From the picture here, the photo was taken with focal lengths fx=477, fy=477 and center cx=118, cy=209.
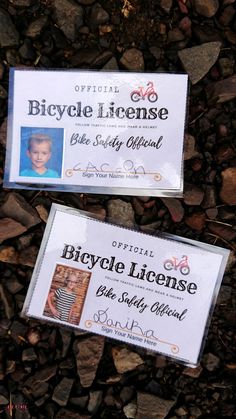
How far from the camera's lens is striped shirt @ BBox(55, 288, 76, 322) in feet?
4.14

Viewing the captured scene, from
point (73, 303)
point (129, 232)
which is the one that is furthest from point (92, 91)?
point (73, 303)

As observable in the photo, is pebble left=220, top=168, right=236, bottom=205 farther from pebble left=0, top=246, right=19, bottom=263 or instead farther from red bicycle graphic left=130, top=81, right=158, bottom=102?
pebble left=0, top=246, right=19, bottom=263

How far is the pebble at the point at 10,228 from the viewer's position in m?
1.23

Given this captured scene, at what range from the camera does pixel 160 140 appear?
48.5 inches

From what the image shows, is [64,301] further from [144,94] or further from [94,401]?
[144,94]

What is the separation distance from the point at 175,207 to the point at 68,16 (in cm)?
56

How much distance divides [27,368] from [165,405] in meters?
0.37

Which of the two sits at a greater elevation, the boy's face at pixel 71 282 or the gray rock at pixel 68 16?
the gray rock at pixel 68 16

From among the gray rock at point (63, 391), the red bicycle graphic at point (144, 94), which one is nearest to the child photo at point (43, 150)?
the red bicycle graphic at point (144, 94)

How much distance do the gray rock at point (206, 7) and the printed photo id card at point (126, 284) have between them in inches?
22.8

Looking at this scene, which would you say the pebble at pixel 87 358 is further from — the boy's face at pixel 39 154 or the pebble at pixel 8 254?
the boy's face at pixel 39 154

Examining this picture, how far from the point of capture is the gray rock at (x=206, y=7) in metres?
1.21
